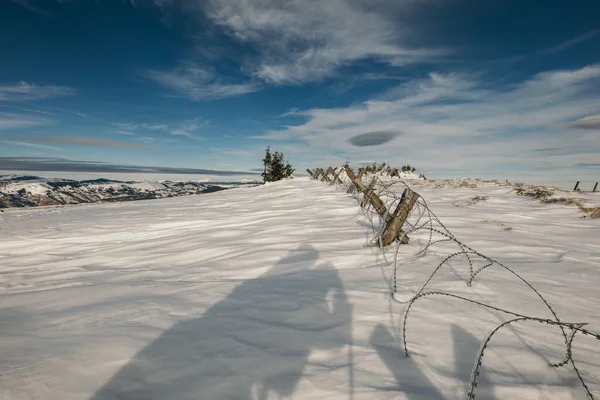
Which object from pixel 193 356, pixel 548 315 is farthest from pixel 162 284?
pixel 548 315

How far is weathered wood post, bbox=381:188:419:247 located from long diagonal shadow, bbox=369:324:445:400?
2149 millimetres

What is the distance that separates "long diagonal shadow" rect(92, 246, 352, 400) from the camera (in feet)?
5.22

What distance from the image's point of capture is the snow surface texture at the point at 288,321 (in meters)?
1.63

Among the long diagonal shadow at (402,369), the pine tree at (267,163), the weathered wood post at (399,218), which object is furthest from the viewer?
the pine tree at (267,163)

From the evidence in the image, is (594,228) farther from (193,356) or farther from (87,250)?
(87,250)

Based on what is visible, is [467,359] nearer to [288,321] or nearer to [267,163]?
[288,321]

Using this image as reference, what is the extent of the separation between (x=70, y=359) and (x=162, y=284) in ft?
4.65

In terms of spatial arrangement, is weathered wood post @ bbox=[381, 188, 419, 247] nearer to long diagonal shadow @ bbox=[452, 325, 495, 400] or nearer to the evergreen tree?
long diagonal shadow @ bbox=[452, 325, 495, 400]

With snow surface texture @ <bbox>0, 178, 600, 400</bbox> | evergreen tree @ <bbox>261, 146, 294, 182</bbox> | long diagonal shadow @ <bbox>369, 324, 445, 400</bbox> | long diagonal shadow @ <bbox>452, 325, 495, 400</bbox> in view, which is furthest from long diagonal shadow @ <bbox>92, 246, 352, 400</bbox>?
evergreen tree @ <bbox>261, 146, 294, 182</bbox>

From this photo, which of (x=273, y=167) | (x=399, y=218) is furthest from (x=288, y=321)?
(x=273, y=167)

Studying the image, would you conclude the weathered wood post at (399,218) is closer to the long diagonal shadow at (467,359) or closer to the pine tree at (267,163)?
the long diagonal shadow at (467,359)

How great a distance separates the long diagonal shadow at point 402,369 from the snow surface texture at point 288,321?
0.01 metres

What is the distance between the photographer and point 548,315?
2.45 m

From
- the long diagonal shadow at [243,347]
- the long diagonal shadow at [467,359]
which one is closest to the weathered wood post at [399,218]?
the long diagonal shadow at [243,347]
